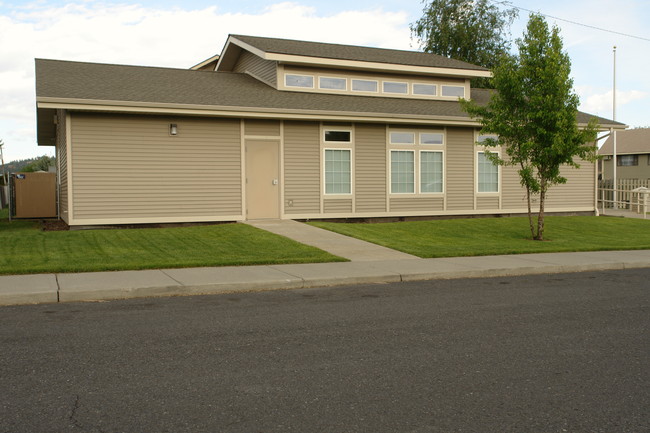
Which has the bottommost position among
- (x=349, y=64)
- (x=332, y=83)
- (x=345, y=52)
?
(x=332, y=83)

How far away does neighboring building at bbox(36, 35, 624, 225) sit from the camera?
15953mm

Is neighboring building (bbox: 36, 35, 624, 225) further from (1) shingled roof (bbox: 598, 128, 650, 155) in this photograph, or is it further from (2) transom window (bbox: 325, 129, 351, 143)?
(1) shingled roof (bbox: 598, 128, 650, 155)

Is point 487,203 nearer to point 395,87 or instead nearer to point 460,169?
point 460,169

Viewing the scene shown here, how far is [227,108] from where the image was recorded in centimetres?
1652

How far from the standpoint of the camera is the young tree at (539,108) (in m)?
14.7

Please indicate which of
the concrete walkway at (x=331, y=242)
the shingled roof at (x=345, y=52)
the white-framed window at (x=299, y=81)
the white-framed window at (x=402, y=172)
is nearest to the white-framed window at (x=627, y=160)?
the shingled roof at (x=345, y=52)

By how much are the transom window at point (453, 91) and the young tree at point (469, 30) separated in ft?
69.3

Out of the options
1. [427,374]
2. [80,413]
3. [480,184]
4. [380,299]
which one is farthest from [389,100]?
[80,413]

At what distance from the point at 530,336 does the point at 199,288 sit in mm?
4672

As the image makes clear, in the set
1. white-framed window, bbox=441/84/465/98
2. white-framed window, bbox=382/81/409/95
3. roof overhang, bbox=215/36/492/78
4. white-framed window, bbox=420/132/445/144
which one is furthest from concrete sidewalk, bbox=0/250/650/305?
white-framed window, bbox=441/84/465/98

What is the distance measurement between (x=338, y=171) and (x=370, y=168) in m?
1.09

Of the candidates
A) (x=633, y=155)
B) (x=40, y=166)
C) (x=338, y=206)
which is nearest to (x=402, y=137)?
(x=338, y=206)

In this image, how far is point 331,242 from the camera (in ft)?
46.5

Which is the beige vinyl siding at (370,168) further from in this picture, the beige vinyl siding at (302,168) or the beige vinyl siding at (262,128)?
the beige vinyl siding at (262,128)
